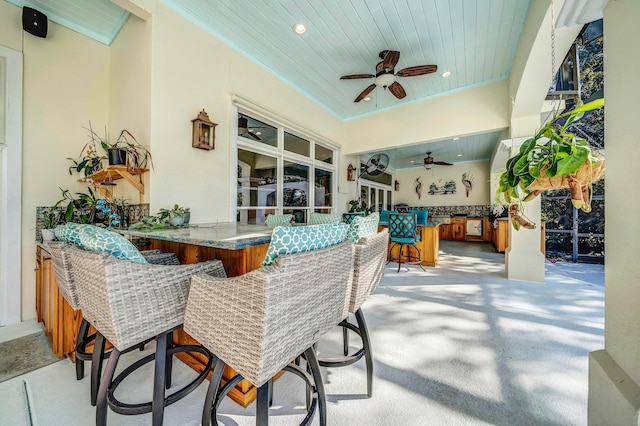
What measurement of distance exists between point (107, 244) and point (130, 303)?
0.26 m

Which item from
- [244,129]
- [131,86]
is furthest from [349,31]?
[131,86]

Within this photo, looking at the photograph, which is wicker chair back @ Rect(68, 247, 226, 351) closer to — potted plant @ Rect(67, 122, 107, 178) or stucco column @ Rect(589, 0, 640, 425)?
stucco column @ Rect(589, 0, 640, 425)

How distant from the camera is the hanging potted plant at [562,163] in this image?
912 mm

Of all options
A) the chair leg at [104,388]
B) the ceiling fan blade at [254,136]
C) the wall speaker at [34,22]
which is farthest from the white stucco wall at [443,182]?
the chair leg at [104,388]

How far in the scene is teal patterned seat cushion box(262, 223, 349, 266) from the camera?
2.59 feet

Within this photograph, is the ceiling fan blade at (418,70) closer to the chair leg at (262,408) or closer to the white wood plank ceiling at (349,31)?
the white wood plank ceiling at (349,31)

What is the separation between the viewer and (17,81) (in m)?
2.19

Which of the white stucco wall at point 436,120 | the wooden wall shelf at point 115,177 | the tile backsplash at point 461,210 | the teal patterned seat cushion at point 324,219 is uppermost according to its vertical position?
the white stucco wall at point 436,120

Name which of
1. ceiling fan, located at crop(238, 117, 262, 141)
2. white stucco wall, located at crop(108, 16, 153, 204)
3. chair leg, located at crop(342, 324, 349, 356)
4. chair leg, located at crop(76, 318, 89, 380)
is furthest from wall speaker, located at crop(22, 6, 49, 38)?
chair leg, located at crop(342, 324, 349, 356)

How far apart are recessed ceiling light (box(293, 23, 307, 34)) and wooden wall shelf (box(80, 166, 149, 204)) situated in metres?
2.15

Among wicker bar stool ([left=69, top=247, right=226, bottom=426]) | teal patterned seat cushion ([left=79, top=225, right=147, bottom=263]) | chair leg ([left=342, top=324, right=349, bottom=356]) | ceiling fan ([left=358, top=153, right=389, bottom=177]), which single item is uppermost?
ceiling fan ([left=358, top=153, right=389, bottom=177])

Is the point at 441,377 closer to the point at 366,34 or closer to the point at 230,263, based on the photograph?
the point at 230,263

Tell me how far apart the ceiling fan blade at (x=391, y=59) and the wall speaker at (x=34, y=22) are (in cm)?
341

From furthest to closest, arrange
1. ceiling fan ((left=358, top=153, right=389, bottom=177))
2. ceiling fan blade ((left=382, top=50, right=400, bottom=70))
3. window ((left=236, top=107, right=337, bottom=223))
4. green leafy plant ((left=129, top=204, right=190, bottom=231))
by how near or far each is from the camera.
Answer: ceiling fan ((left=358, top=153, right=389, bottom=177))
window ((left=236, top=107, right=337, bottom=223))
ceiling fan blade ((left=382, top=50, right=400, bottom=70))
green leafy plant ((left=129, top=204, right=190, bottom=231))
